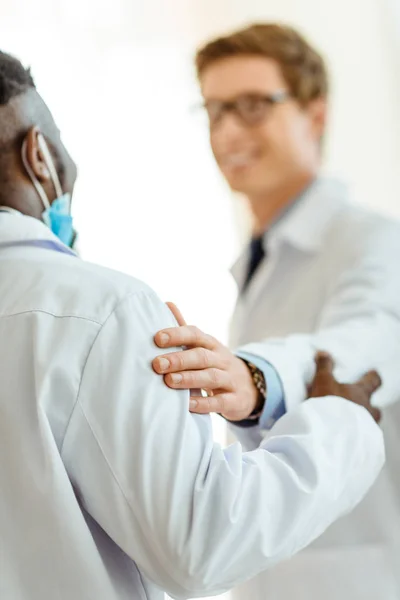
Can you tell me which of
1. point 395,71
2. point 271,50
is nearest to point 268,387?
point 271,50

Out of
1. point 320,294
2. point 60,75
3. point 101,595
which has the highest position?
point 60,75

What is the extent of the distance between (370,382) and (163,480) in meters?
0.53


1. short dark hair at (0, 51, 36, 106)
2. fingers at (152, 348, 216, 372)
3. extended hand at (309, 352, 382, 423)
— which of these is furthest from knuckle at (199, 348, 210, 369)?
short dark hair at (0, 51, 36, 106)

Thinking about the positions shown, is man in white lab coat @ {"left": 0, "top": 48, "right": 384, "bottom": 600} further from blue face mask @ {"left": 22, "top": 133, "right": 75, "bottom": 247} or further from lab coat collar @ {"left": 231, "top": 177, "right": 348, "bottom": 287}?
lab coat collar @ {"left": 231, "top": 177, "right": 348, "bottom": 287}

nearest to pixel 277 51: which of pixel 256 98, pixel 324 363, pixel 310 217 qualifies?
pixel 256 98

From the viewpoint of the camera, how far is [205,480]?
773 millimetres

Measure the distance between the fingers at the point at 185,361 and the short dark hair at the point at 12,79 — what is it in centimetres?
34

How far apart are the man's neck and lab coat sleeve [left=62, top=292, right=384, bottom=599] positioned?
1067 mm

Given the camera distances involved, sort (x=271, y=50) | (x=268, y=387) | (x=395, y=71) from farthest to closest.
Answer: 1. (x=395, y=71)
2. (x=271, y=50)
3. (x=268, y=387)

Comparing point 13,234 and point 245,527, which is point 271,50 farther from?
point 245,527

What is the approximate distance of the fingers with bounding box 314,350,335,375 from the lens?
3.91 ft

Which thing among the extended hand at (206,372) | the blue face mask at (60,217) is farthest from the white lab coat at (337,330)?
the blue face mask at (60,217)

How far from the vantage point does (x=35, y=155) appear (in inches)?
35.7

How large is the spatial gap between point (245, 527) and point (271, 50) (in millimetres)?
1351
